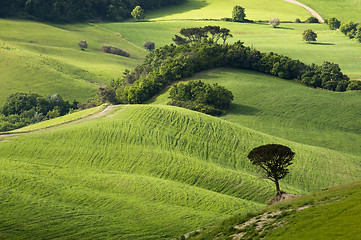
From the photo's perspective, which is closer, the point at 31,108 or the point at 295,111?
the point at 295,111

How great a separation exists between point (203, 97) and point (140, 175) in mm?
49076

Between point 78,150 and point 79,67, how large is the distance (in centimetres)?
9364

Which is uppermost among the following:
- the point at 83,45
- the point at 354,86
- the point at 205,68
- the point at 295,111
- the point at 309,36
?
the point at 309,36

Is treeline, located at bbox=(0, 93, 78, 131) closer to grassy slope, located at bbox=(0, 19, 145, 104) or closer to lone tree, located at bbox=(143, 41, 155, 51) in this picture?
grassy slope, located at bbox=(0, 19, 145, 104)

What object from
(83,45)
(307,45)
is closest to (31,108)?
(83,45)

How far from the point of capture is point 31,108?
128 meters

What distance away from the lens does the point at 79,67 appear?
515 ft

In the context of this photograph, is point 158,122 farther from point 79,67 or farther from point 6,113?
point 79,67

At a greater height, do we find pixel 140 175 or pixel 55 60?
pixel 55 60

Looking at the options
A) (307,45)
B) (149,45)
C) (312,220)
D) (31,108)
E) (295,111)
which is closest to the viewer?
(312,220)

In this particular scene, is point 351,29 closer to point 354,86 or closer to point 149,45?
point 149,45

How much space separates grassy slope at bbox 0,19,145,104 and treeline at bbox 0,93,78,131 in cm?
454

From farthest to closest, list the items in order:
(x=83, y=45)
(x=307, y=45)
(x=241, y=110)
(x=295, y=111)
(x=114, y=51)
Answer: (x=114, y=51), (x=83, y=45), (x=307, y=45), (x=241, y=110), (x=295, y=111)

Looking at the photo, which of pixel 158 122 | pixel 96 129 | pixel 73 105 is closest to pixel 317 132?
pixel 158 122
